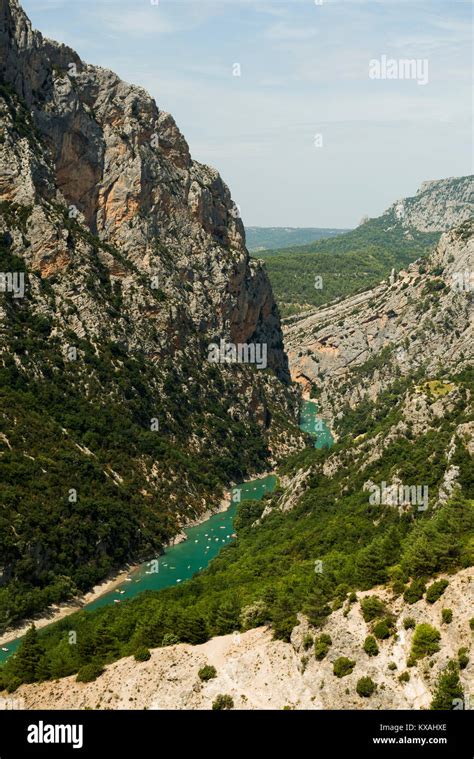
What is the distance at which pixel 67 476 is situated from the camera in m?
93.3

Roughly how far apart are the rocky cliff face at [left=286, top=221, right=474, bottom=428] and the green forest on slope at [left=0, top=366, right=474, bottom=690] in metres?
60.7

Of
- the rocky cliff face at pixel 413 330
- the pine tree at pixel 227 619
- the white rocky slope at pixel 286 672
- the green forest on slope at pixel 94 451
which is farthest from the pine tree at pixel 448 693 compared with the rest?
the rocky cliff face at pixel 413 330

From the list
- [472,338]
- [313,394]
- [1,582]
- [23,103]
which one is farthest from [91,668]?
[313,394]

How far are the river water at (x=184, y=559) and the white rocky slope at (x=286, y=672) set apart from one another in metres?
28.5

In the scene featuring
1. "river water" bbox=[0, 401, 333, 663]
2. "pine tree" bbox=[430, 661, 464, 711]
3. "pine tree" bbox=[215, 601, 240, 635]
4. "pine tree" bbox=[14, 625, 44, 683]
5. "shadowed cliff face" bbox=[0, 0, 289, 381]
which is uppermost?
"shadowed cliff face" bbox=[0, 0, 289, 381]

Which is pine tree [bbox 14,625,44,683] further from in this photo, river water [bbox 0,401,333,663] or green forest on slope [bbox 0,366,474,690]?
river water [bbox 0,401,333,663]

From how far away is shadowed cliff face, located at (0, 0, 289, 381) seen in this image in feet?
405

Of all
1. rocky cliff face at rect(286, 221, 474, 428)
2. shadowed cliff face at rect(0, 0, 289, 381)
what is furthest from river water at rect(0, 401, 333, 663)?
rocky cliff face at rect(286, 221, 474, 428)

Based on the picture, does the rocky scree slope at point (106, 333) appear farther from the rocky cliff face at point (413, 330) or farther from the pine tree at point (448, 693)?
the pine tree at point (448, 693)

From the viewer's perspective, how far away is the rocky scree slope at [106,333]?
90081mm

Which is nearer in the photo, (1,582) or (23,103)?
(1,582)

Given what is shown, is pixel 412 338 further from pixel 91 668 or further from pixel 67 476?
pixel 91 668

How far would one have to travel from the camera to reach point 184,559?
9531 cm

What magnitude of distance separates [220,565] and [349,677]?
44632 millimetres
